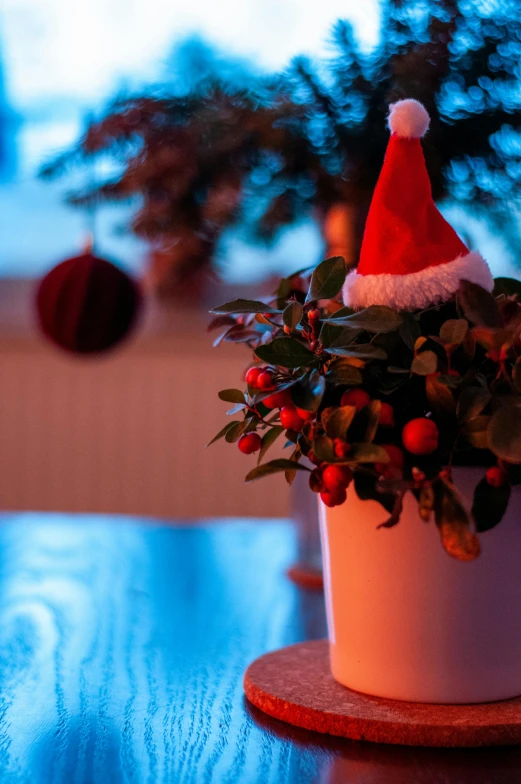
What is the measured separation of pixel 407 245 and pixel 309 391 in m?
0.12

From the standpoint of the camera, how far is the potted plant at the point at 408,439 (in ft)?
1.29

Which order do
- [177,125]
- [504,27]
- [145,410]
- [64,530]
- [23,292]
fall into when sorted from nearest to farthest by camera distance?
1. [504,27]
2. [177,125]
3. [64,530]
4. [145,410]
5. [23,292]

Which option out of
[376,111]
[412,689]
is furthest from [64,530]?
[412,689]

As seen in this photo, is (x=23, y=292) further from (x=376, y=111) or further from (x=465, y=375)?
(x=465, y=375)

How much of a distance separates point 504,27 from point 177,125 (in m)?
0.39

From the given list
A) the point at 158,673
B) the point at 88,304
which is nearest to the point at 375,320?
the point at 158,673

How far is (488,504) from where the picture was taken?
15.4 inches

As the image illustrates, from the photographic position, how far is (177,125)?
3.28 feet

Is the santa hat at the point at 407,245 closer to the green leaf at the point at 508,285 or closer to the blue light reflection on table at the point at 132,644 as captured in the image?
the green leaf at the point at 508,285

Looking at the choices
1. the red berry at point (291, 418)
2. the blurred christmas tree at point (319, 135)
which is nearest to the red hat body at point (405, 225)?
the red berry at point (291, 418)

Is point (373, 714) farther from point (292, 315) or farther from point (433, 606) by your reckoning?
point (292, 315)

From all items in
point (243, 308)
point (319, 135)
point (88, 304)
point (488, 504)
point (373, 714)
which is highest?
point (319, 135)

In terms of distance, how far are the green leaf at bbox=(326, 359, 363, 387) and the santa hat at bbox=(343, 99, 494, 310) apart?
61 millimetres

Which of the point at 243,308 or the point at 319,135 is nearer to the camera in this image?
the point at 243,308
